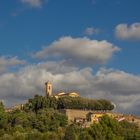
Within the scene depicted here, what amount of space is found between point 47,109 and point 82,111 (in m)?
11.4

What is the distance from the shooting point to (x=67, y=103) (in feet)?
287

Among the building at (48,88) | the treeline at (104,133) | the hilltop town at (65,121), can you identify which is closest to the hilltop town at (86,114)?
the hilltop town at (65,121)

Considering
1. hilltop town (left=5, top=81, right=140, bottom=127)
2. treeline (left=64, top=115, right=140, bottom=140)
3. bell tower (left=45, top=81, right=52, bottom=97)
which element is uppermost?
bell tower (left=45, top=81, right=52, bottom=97)

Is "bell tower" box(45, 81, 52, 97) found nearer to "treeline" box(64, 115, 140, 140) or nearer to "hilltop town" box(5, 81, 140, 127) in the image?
"hilltop town" box(5, 81, 140, 127)

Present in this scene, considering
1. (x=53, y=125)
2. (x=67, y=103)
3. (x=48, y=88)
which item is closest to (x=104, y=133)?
(x=53, y=125)

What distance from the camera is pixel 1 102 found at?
76375 mm

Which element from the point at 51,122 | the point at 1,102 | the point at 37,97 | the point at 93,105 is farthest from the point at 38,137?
the point at 93,105

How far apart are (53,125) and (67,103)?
57.6 ft

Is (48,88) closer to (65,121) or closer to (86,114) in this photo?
(86,114)

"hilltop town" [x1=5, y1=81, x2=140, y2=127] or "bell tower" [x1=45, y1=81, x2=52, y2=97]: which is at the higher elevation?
"bell tower" [x1=45, y1=81, x2=52, y2=97]

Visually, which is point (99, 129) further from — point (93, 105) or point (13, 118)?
point (93, 105)

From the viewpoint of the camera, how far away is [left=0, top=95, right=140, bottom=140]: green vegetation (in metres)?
52.7

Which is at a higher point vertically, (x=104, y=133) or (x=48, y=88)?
(x=48, y=88)

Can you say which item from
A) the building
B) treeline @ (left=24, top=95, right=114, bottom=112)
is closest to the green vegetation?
treeline @ (left=24, top=95, right=114, bottom=112)
